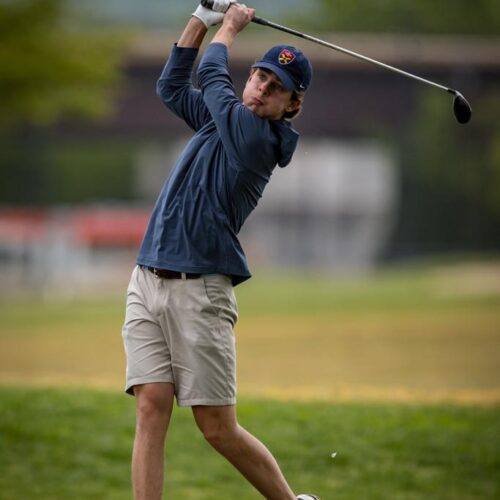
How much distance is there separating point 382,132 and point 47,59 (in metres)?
18.7

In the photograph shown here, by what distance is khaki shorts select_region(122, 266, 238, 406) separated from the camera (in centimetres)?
473

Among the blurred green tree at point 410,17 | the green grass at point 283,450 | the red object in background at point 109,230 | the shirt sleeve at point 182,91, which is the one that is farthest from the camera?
the blurred green tree at point 410,17

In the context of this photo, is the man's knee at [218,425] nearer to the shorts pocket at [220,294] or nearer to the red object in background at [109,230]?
the shorts pocket at [220,294]

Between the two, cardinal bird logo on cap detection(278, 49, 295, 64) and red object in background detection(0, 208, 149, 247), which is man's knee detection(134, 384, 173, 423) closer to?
cardinal bird logo on cap detection(278, 49, 295, 64)

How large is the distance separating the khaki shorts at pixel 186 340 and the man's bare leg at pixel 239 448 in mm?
62

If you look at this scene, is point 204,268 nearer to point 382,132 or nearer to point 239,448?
point 239,448

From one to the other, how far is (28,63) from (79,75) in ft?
4.86

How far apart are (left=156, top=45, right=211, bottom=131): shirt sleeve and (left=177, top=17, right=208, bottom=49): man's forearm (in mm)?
50

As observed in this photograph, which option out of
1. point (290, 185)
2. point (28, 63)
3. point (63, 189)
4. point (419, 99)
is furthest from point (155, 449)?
point (63, 189)

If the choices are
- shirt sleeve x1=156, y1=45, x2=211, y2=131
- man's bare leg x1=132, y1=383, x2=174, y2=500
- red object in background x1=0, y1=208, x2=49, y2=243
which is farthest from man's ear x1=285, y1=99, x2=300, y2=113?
red object in background x1=0, y1=208, x2=49, y2=243

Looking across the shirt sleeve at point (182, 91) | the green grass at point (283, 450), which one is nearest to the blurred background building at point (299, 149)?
the green grass at point (283, 450)

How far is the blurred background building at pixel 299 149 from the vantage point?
34906mm

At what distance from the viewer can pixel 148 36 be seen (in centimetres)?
4075

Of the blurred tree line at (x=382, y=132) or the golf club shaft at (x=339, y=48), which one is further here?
the blurred tree line at (x=382, y=132)
